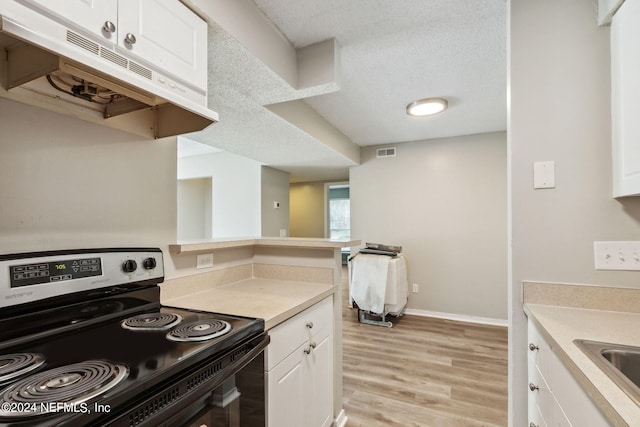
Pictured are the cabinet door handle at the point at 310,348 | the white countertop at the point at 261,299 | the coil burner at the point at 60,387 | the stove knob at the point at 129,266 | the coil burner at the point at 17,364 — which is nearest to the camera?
the coil burner at the point at 60,387

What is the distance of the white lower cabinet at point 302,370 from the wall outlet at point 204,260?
65 cm

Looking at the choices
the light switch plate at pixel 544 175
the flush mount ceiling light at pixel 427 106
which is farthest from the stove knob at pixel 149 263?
the flush mount ceiling light at pixel 427 106

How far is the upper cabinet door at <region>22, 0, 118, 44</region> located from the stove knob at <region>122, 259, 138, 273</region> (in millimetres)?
809

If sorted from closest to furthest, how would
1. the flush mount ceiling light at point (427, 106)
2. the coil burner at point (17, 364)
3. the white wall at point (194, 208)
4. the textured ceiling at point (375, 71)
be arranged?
the coil burner at point (17, 364), the textured ceiling at point (375, 71), the flush mount ceiling light at point (427, 106), the white wall at point (194, 208)

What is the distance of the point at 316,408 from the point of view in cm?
158

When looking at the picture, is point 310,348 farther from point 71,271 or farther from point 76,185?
point 76,185

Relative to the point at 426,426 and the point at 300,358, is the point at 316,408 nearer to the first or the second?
the point at 300,358

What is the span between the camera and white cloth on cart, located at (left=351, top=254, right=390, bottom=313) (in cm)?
351

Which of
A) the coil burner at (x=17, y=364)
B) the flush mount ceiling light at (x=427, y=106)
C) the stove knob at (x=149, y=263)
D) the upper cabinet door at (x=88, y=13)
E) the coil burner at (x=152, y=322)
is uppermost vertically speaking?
the flush mount ceiling light at (x=427, y=106)

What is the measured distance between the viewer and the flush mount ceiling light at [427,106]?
274 cm

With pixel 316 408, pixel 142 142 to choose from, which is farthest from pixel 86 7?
pixel 316 408

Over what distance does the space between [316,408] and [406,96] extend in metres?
2.56

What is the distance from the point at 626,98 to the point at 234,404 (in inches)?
73.3

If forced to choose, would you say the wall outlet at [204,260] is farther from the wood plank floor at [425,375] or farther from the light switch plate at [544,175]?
the light switch plate at [544,175]
